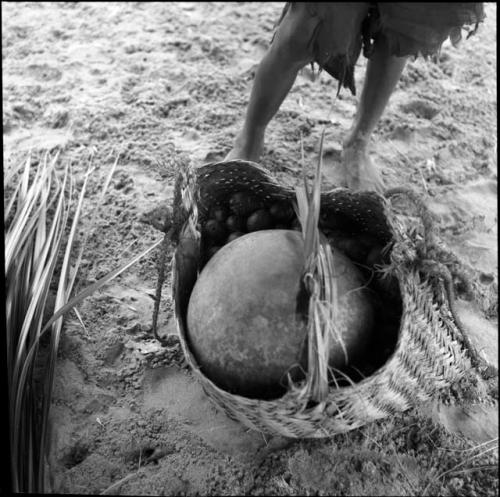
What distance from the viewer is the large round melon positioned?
3.93ft

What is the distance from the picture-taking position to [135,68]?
2.68 m

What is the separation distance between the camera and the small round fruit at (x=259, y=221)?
1534mm

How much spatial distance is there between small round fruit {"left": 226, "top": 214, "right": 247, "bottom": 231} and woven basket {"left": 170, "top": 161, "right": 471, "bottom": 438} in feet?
0.26

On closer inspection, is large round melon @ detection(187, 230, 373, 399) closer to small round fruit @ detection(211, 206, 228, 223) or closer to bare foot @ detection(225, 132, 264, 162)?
small round fruit @ detection(211, 206, 228, 223)

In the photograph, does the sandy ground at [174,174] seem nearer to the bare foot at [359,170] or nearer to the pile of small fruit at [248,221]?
the bare foot at [359,170]

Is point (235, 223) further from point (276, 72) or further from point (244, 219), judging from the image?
point (276, 72)

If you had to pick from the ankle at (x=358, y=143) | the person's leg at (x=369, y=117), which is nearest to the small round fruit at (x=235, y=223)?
the person's leg at (x=369, y=117)

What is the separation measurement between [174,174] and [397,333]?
0.71 meters

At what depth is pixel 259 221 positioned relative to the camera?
1.53 metres

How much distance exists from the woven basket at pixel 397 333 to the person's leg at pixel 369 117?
26.0 inches

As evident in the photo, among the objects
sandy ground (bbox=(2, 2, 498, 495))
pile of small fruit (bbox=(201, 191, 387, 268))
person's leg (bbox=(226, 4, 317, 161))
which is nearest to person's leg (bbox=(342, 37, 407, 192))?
sandy ground (bbox=(2, 2, 498, 495))

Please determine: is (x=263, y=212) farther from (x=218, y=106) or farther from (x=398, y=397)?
(x=218, y=106)

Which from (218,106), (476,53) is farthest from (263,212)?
(476,53)

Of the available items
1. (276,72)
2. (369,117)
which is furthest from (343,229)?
(369,117)
